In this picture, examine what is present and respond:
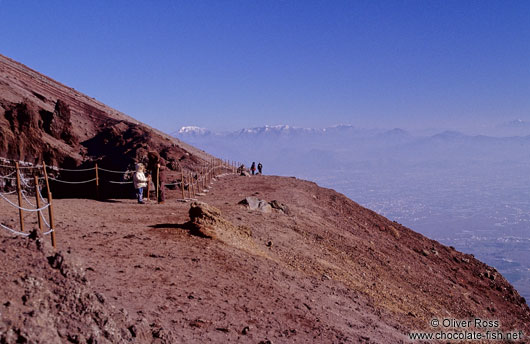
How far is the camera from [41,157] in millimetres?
21641

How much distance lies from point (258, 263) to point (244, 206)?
6554 mm

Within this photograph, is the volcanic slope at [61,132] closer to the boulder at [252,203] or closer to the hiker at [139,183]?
the hiker at [139,183]

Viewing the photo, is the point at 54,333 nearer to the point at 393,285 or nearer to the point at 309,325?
the point at 309,325

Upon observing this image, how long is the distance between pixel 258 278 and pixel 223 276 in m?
0.80

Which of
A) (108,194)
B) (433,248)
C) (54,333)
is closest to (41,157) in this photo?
(108,194)

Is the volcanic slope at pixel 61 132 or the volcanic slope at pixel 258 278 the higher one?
the volcanic slope at pixel 61 132

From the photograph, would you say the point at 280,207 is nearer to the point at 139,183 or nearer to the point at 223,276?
the point at 139,183

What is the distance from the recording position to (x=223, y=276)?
8.10 metres

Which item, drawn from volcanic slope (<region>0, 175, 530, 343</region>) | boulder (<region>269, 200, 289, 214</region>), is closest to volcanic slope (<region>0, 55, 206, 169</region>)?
volcanic slope (<region>0, 175, 530, 343</region>)

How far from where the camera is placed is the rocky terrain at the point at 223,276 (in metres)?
4.94

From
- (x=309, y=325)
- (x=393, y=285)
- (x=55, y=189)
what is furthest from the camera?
(x=55, y=189)

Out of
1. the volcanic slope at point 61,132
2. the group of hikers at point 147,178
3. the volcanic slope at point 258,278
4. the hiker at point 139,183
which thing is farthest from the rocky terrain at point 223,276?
the group of hikers at point 147,178

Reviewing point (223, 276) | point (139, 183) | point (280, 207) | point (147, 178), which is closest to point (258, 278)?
point (223, 276)

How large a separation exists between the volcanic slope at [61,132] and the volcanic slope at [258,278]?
7.93m
